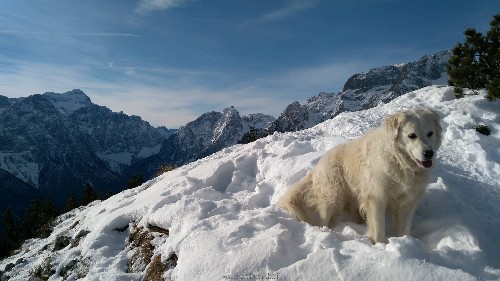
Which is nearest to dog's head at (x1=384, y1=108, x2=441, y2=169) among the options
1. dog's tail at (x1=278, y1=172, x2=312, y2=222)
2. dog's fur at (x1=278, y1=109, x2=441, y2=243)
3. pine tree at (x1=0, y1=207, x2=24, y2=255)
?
dog's fur at (x1=278, y1=109, x2=441, y2=243)

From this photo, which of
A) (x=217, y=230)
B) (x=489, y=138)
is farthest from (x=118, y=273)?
(x=489, y=138)

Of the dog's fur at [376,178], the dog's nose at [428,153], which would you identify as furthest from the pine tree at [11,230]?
the dog's nose at [428,153]

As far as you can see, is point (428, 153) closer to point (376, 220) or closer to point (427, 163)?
point (427, 163)

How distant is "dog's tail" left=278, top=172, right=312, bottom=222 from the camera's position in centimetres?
760

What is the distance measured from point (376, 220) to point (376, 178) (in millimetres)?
778

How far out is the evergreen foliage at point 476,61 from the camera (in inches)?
638

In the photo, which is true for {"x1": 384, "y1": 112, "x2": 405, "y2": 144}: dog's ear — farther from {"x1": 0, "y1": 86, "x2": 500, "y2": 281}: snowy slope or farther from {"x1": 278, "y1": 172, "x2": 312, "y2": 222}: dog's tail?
{"x1": 278, "y1": 172, "x2": 312, "y2": 222}: dog's tail

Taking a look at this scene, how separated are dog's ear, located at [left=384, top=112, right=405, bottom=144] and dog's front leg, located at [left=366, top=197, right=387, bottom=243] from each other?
3.88 ft

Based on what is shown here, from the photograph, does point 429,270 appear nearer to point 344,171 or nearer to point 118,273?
point 344,171

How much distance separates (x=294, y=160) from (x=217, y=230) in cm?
484

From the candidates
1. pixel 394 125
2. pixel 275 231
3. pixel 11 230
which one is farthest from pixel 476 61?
pixel 11 230

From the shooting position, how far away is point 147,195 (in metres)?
12.0

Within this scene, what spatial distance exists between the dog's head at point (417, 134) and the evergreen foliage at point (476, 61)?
1187 centimetres

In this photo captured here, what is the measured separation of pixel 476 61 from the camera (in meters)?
17.1
